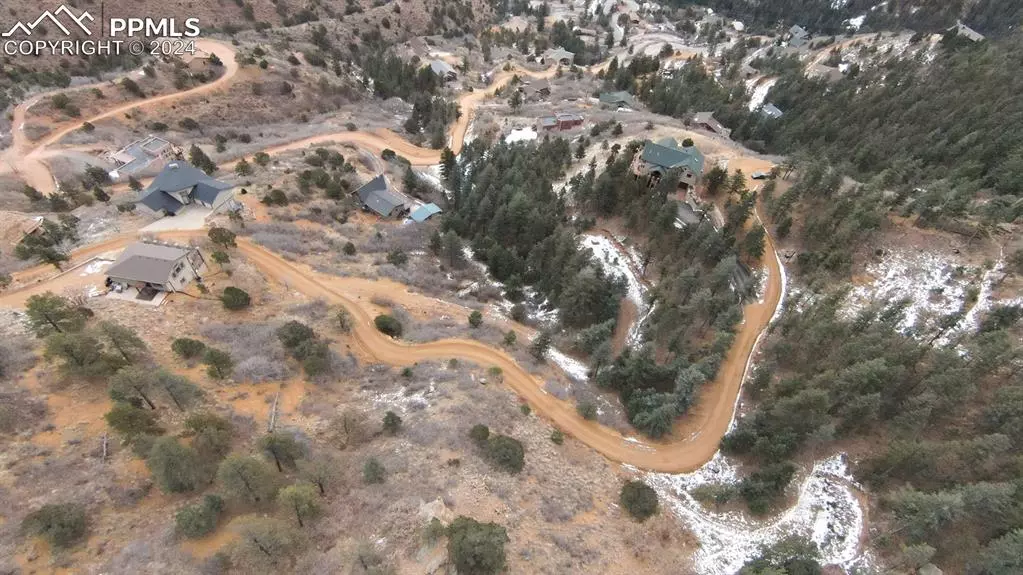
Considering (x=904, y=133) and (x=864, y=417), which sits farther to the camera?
(x=904, y=133)

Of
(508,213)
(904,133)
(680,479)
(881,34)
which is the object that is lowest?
(680,479)

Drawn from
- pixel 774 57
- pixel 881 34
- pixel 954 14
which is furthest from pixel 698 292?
pixel 954 14

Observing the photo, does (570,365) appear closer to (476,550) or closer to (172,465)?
(476,550)

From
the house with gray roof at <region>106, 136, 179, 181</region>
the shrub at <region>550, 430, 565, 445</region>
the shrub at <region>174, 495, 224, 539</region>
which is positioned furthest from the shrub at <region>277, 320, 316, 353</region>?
the house with gray roof at <region>106, 136, 179, 181</region>

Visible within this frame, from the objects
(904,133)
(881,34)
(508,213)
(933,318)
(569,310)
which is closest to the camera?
(933,318)

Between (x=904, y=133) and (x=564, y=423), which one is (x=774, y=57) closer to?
(x=904, y=133)

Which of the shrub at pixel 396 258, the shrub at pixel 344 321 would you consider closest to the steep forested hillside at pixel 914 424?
the shrub at pixel 344 321
